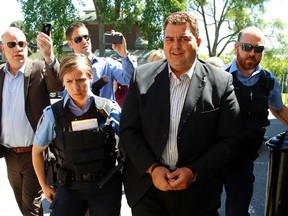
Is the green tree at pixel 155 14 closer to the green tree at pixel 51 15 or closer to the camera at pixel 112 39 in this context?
the green tree at pixel 51 15

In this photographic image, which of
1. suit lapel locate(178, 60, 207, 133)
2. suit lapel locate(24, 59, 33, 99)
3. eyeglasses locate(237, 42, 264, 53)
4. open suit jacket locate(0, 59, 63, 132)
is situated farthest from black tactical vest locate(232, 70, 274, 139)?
suit lapel locate(24, 59, 33, 99)

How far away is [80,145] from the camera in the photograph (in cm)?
244

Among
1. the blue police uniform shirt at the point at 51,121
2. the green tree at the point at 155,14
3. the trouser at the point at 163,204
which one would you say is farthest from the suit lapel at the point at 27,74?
the green tree at the point at 155,14

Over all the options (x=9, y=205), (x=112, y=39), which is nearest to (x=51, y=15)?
(x=9, y=205)

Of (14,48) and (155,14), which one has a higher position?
(155,14)

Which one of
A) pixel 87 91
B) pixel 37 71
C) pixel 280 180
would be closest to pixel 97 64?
pixel 37 71

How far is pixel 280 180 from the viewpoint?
2637 millimetres

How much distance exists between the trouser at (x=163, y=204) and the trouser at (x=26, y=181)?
4.77 feet

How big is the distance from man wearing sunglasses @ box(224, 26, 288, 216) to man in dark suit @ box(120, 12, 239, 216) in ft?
2.10

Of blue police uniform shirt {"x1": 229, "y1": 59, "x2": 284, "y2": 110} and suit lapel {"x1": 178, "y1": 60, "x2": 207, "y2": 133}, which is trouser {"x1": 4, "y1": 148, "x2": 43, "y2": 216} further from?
blue police uniform shirt {"x1": 229, "y1": 59, "x2": 284, "y2": 110}

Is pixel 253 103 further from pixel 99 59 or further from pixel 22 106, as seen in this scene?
pixel 22 106

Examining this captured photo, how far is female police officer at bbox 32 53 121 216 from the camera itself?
245cm

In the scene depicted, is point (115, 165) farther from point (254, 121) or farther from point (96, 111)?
point (254, 121)

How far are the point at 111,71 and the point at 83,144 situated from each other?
5.33 feet
